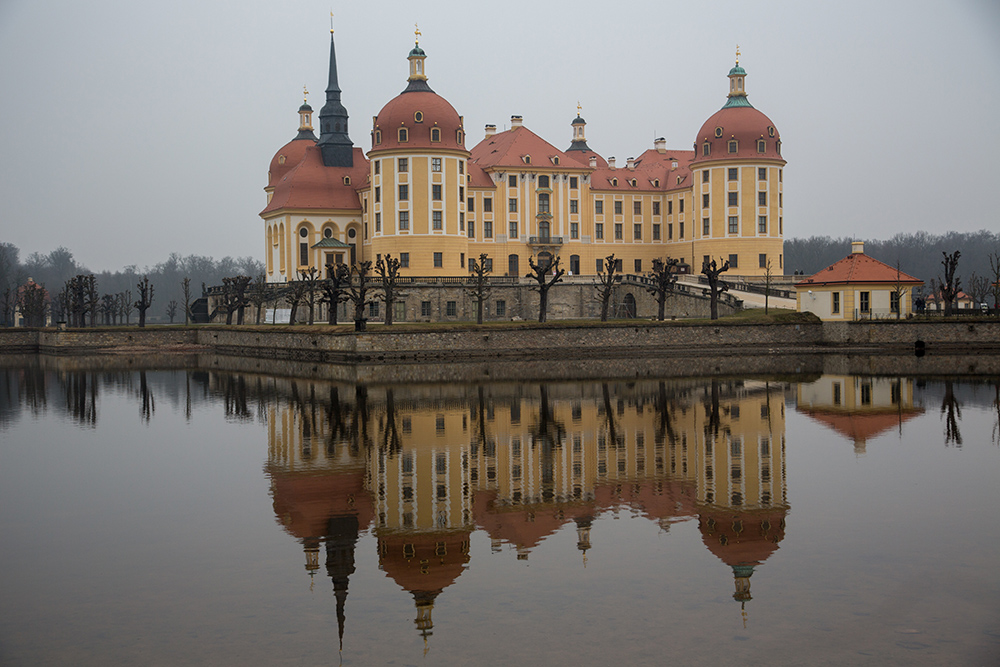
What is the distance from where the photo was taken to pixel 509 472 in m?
20.9

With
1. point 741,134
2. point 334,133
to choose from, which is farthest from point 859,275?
point 334,133

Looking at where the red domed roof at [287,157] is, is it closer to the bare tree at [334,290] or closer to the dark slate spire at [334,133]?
the dark slate spire at [334,133]

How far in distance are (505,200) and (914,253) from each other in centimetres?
8719

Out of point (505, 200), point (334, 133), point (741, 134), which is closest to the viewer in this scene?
point (741, 134)

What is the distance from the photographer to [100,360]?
58969 mm

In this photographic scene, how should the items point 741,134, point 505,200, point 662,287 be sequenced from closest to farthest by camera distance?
point 662,287
point 741,134
point 505,200

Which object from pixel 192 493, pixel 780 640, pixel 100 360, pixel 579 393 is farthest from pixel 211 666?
pixel 100 360

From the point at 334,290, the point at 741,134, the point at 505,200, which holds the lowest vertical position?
the point at 334,290

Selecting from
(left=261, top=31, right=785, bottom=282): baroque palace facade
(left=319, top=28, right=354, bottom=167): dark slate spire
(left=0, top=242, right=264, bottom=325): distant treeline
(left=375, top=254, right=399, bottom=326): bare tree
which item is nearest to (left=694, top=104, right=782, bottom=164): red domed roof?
(left=261, top=31, right=785, bottom=282): baroque palace facade

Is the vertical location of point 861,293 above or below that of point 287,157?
below

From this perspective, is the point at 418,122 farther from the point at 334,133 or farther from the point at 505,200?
the point at 334,133

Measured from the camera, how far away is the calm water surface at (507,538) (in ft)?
37.8

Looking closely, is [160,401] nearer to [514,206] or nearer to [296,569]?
[296,569]

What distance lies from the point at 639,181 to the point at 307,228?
1067 inches
